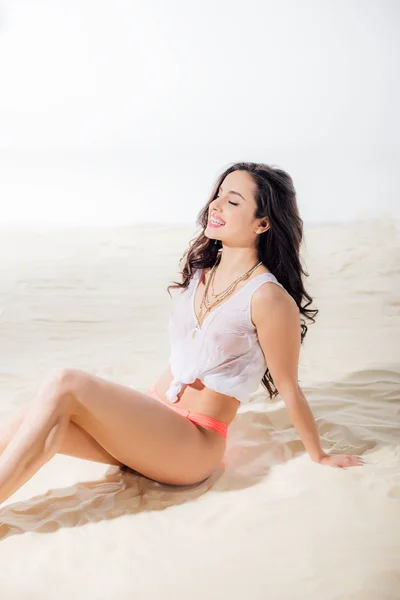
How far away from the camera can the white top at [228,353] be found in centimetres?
229

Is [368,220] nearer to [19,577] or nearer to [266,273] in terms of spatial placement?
[266,273]

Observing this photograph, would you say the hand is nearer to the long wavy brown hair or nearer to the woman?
the woman

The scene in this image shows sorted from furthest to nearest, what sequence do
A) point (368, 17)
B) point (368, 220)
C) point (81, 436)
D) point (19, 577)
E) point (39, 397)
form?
1. point (368, 220)
2. point (368, 17)
3. point (81, 436)
4. point (39, 397)
5. point (19, 577)

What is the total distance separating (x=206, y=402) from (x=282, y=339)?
300 millimetres

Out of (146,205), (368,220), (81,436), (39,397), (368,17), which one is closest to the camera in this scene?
(39,397)

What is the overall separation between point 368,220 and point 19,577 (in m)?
5.74

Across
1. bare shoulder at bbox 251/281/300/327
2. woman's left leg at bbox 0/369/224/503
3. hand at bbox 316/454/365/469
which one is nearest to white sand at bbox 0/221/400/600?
hand at bbox 316/454/365/469

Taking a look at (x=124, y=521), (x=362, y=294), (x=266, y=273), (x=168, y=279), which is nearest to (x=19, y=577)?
(x=124, y=521)

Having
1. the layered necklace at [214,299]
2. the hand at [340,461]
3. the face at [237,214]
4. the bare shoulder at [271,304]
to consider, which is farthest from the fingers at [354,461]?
the face at [237,214]

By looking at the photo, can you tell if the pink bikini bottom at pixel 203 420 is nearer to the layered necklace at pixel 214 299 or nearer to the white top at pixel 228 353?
the white top at pixel 228 353

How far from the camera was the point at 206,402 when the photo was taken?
2289 mm

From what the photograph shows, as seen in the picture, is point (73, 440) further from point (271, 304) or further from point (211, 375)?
point (271, 304)

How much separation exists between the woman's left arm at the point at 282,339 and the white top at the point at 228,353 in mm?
40

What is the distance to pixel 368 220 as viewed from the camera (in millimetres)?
7086
